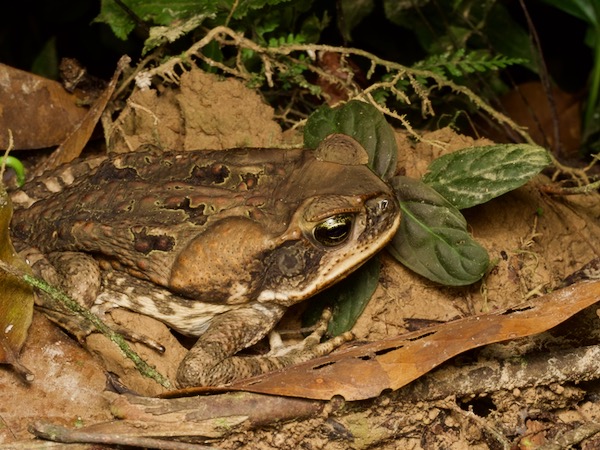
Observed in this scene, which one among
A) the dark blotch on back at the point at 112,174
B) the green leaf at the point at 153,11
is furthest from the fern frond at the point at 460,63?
the dark blotch on back at the point at 112,174

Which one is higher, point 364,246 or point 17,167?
point 17,167

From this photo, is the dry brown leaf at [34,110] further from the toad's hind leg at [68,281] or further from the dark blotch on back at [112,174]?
the toad's hind leg at [68,281]

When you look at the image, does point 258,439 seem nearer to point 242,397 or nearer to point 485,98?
point 242,397

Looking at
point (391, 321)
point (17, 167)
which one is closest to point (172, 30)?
point (17, 167)

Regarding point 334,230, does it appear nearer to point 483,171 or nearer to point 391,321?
point 391,321

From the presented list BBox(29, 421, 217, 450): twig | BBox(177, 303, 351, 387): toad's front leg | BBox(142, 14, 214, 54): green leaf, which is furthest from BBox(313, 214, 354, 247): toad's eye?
BBox(142, 14, 214, 54): green leaf

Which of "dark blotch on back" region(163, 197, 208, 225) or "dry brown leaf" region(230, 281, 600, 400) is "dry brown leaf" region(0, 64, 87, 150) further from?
"dry brown leaf" region(230, 281, 600, 400)
